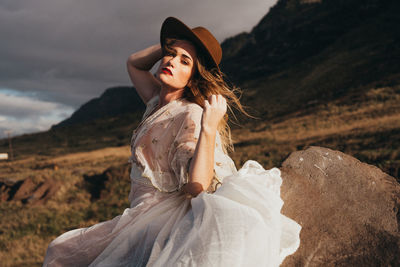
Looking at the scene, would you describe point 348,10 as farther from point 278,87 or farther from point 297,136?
point 297,136

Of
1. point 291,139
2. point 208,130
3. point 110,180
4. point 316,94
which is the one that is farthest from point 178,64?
point 316,94

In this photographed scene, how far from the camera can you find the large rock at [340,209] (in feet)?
7.72

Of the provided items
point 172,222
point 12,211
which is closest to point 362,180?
point 172,222

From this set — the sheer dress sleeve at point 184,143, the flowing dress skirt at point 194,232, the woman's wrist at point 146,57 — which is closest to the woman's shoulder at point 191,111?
the sheer dress sleeve at point 184,143

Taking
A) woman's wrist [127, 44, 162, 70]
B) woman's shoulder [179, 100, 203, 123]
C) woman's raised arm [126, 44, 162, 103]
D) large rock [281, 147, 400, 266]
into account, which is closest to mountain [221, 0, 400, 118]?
large rock [281, 147, 400, 266]

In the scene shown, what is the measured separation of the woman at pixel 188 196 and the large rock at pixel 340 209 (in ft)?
1.05

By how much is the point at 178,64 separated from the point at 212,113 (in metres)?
0.68

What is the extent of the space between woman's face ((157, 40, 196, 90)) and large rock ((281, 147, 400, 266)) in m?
1.40

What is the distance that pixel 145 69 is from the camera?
3107 millimetres

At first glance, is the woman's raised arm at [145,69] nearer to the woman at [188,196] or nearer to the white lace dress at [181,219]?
the woman at [188,196]

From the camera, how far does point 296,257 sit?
93.1 inches

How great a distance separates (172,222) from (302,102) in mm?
37113

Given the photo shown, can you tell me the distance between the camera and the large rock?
7.72 feet

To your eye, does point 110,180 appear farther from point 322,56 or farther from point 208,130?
point 322,56
